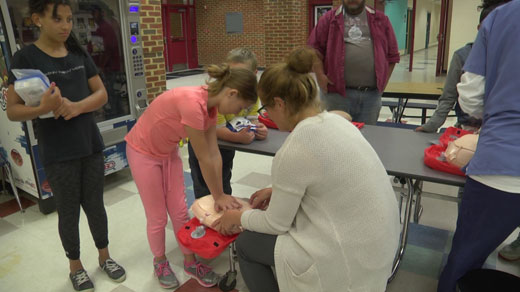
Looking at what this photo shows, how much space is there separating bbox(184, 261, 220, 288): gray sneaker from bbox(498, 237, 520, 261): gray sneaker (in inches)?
67.2

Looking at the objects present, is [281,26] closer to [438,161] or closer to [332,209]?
[438,161]

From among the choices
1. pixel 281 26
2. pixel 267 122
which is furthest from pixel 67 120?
pixel 281 26

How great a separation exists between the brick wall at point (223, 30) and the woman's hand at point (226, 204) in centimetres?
1150

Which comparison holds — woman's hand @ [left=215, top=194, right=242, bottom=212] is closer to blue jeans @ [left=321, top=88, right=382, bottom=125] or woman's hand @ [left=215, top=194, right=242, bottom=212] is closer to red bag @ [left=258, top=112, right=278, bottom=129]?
red bag @ [left=258, top=112, right=278, bottom=129]

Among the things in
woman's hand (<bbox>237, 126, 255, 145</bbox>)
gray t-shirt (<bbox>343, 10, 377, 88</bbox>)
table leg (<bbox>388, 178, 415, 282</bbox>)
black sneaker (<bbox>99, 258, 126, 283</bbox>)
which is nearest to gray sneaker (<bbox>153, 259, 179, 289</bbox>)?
black sneaker (<bbox>99, 258, 126, 283</bbox>)

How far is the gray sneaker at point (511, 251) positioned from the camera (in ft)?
7.48

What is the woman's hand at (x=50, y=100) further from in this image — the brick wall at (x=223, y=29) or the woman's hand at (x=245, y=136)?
the brick wall at (x=223, y=29)

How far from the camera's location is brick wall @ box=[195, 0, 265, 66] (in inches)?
504

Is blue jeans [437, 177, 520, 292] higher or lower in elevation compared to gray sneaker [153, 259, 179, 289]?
higher

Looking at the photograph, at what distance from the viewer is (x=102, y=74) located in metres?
3.32

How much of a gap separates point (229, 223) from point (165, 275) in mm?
753

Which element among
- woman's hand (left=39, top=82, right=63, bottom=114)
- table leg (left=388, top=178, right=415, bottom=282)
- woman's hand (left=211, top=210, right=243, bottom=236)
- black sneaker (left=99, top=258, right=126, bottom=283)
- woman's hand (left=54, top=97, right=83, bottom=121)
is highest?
woman's hand (left=39, top=82, right=63, bottom=114)

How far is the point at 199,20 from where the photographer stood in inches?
535

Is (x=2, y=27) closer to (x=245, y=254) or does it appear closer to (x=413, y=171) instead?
(x=245, y=254)
